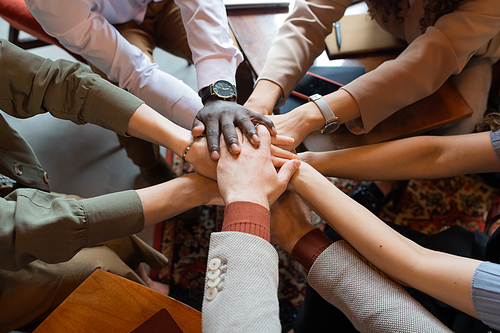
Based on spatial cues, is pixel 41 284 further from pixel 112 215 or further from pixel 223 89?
pixel 223 89

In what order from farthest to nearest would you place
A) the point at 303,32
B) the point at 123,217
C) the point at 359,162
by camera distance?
the point at 303,32
the point at 359,162
the point at 123,217

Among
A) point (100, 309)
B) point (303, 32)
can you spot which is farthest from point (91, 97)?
point (303, 32)

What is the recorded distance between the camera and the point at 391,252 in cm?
85

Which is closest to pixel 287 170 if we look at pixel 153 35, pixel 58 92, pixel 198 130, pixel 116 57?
pixel 198 130

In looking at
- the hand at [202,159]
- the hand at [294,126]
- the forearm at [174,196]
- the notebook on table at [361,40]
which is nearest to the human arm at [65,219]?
the forearm at [174,196]

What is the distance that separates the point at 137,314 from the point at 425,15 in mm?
1461

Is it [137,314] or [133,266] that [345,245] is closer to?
[137,314]

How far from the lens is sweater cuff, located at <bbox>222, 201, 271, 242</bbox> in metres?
0.79

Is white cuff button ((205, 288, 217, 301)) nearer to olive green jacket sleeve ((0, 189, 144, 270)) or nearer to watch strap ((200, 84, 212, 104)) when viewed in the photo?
olive green jacket sleeve ((0, 189, 144, 270))

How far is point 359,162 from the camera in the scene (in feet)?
3.76

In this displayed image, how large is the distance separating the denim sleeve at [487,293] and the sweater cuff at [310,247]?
36cm

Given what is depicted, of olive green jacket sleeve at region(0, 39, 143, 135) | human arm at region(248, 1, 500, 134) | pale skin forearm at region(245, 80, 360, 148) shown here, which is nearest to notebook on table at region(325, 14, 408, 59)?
human arm at region(248, 1, 500, 134)

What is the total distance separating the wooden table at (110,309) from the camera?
81cm

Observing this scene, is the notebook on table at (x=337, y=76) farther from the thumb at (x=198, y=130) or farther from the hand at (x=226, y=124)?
the thumb at (x=198, y=130)
